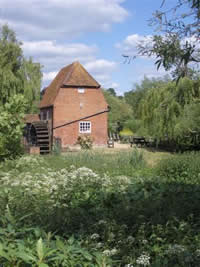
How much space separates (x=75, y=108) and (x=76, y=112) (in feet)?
1.24

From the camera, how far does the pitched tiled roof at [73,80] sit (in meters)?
32.5

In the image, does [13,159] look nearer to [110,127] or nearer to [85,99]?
[85,99]

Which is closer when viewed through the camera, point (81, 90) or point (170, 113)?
point (170, 113)

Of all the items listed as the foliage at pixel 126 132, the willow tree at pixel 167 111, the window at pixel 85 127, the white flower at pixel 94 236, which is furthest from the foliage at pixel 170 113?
the foliage at pixel 126 132

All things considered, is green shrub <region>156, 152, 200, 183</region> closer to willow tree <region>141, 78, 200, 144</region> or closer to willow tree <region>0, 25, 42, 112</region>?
willow tree <region>141, 78, 200, 144</region>

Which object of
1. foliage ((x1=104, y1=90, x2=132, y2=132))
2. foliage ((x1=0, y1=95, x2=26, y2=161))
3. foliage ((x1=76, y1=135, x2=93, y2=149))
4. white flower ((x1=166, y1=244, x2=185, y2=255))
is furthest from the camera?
foliage ((x1=104, y1=90, x2=132, y2=132))

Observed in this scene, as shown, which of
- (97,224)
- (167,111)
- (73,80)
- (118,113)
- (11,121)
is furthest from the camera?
(118,113)

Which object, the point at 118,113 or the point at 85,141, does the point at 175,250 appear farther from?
the point at 118,113

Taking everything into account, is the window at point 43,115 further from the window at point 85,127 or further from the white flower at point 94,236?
the white flower at point 94,236

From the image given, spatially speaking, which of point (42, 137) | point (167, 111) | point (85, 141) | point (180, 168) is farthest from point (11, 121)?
point (85, 141)

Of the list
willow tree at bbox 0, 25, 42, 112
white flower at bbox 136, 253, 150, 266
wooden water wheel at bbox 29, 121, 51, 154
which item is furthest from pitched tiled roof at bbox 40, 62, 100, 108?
white flower at bbox 136, 253, 150, 266

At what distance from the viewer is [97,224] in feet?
15.5

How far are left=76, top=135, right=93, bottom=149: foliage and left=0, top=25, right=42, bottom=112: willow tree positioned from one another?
Result: 17.3ft

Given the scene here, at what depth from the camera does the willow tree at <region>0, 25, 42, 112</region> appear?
1254 inches
